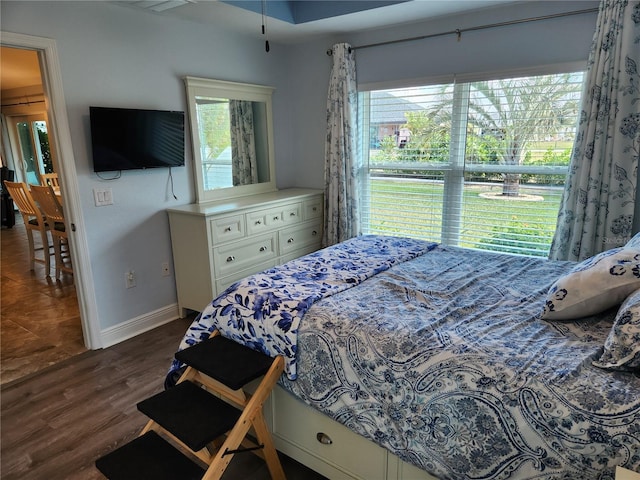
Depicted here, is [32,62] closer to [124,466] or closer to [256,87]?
[256,87]

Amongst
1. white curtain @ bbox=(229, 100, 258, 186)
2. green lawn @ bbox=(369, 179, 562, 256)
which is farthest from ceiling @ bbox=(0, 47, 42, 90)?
green lawn @ bbox=(369, 179, 562, 256)

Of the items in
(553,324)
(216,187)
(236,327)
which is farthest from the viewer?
(216,187)

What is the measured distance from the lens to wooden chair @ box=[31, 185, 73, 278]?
4.17 metres

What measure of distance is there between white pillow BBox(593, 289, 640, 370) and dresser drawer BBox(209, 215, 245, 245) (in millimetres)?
2575

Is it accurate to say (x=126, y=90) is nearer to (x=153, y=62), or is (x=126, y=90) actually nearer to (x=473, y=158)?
(x=153, y=62)

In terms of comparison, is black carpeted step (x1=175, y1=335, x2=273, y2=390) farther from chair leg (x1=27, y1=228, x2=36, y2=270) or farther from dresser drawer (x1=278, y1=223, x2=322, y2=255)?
chair leg (x1=27, y1=228, x2=36, y2=270)

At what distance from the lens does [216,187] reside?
147 inches

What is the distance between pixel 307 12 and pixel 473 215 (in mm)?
2228

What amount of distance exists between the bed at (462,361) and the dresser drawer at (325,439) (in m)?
0.02

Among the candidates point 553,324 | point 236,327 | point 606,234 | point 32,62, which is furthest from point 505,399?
point 32,62

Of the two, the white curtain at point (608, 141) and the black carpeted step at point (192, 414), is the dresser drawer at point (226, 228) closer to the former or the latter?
the black carpeted step at point (192, 414)

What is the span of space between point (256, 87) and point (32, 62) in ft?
10.0

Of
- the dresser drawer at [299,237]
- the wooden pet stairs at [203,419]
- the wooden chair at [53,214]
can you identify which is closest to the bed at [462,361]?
the wooden pet stairs at [203,419]

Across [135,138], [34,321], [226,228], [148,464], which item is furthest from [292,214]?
[148,464]
